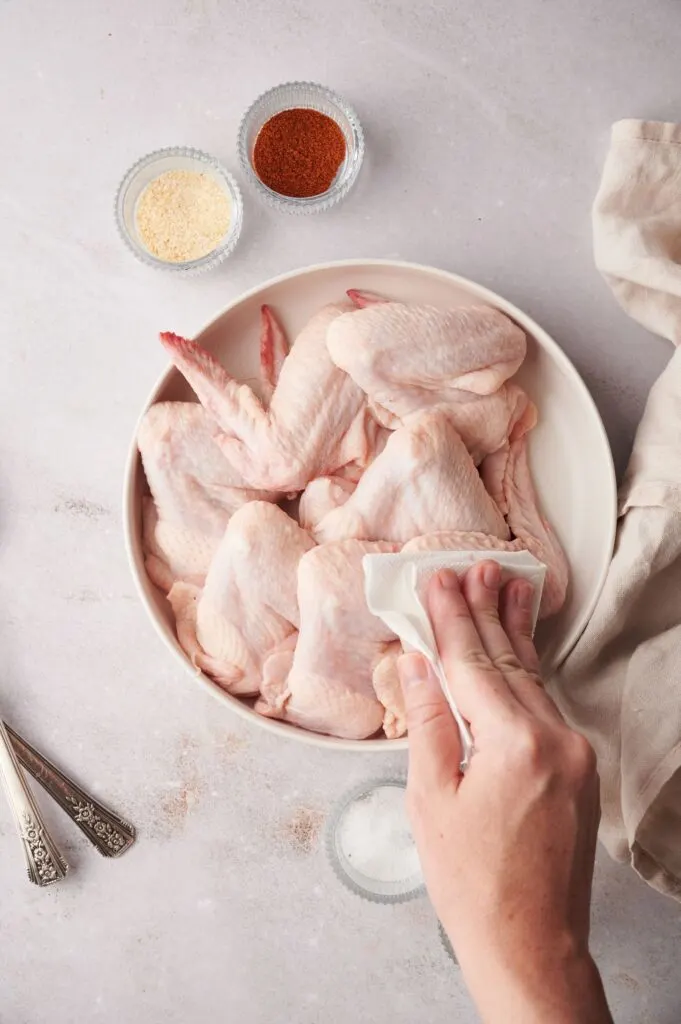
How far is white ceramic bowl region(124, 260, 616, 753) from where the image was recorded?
1.23 metres

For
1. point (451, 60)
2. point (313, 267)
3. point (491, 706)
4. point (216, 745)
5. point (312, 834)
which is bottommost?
point (312, 834)

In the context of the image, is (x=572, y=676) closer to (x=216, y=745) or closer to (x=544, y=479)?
(x=544, y=479)

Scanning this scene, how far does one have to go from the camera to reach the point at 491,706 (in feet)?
3.17

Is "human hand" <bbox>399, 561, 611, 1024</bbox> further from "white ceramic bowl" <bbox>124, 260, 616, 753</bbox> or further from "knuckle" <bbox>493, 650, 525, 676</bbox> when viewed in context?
"white ceramic bowl" <bbox>124, 260, 616, 753</bbox>

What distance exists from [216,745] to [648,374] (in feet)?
2.88

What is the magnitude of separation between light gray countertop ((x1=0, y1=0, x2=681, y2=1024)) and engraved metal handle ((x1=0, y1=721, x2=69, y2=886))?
0.04 meters

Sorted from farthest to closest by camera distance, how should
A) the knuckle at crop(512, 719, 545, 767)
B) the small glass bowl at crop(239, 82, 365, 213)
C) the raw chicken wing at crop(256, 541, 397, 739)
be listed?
the small glass bowl at crop(239, 82, 365, 213), the raw chicken wing at crop(256, 541, 397, 739), the knuckle at crop(512, 719, 545, 767)

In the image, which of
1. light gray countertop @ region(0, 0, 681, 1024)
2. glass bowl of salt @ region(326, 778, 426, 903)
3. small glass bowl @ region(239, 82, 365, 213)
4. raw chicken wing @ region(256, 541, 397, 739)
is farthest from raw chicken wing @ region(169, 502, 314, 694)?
small glass bowl @ region(239, 82, 365, 213)

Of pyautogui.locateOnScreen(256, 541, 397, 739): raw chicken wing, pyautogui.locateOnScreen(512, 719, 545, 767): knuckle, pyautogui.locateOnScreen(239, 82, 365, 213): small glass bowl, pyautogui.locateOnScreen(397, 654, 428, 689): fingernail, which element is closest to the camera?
pyautogui.locateOnScreen(512, 719, 545, 767): knuckle

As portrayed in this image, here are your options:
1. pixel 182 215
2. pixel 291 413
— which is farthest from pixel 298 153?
pixel 291 413

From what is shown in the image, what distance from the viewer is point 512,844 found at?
3.11 feet

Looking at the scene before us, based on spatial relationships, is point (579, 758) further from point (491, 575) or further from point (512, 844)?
point (491, 575)

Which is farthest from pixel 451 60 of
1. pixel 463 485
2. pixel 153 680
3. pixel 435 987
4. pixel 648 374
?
pixel 435 987

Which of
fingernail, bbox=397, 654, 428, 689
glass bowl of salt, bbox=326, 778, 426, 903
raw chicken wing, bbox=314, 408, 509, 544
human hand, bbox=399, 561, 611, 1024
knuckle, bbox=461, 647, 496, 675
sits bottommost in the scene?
glass bowl of salt, bbox=326, 778, 426, 903
